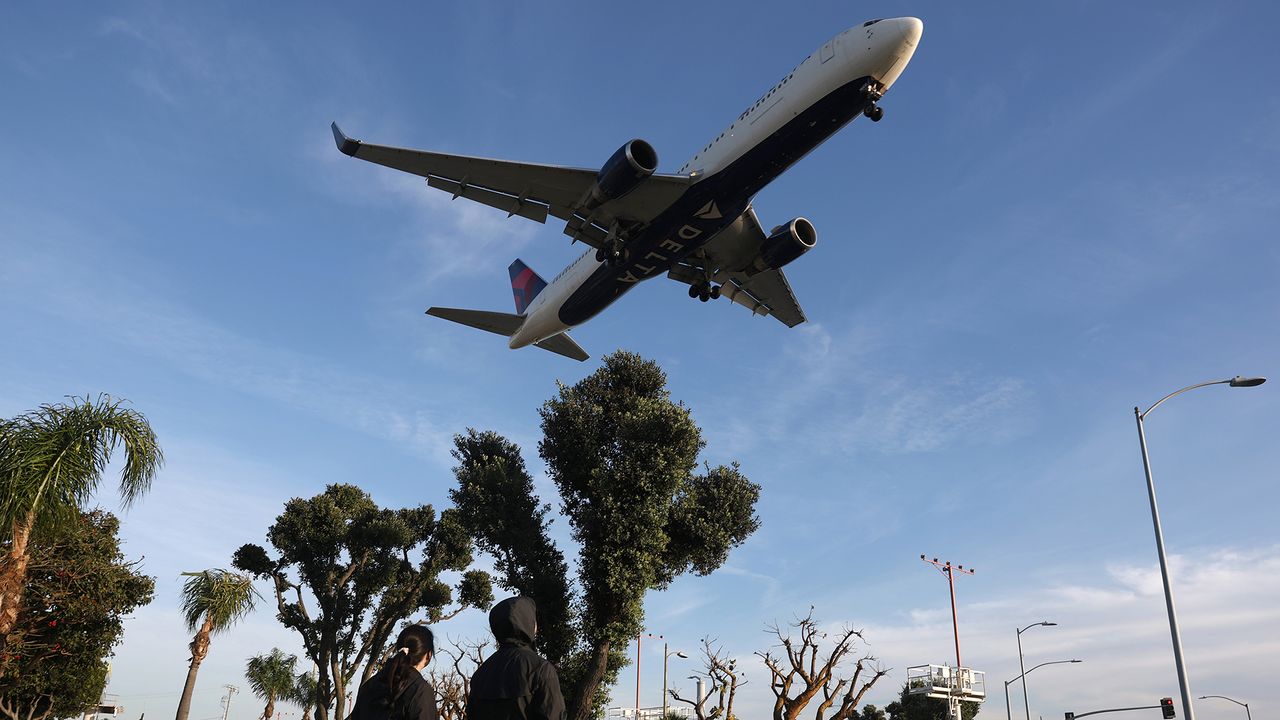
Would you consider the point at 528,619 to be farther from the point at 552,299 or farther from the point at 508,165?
the point at 552,299

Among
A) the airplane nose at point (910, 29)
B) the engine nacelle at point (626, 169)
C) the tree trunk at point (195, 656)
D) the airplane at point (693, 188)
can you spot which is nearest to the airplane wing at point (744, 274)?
the airplane at point (693, 188)

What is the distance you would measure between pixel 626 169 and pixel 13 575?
17.0 m

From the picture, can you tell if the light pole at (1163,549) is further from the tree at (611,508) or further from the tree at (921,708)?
the tree at (921,708)

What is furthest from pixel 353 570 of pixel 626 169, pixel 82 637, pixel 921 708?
pixel 921 708

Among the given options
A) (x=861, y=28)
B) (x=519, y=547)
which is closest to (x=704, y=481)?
(x=519, y=547)

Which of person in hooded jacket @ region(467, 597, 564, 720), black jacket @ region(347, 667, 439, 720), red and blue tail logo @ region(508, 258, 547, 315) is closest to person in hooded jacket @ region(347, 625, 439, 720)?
black jacket @ region(347, 667, 439, 720)

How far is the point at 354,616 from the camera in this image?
37.4 metres

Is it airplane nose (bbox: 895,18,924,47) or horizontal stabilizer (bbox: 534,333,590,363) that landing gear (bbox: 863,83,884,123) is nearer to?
airplane nose (bbox: 895,18,924,47)

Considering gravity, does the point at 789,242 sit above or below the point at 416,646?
above

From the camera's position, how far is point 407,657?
4.67 m

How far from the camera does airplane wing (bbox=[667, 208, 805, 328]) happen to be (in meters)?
29.0

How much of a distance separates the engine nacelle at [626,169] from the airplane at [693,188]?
0.10ft

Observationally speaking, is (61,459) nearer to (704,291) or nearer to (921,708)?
(704,291)

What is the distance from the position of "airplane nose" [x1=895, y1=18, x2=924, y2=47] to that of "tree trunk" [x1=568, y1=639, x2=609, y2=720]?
1910 cm
